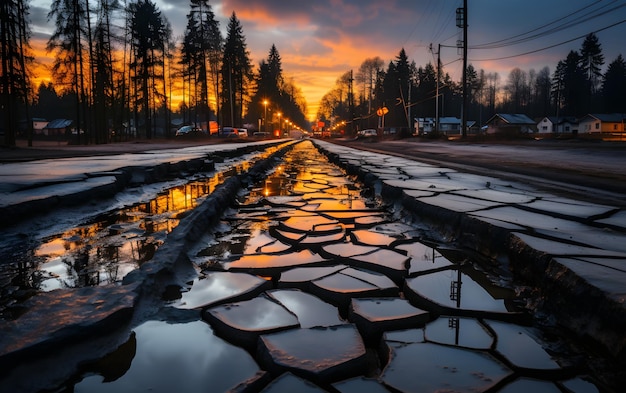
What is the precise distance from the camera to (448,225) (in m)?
3.31

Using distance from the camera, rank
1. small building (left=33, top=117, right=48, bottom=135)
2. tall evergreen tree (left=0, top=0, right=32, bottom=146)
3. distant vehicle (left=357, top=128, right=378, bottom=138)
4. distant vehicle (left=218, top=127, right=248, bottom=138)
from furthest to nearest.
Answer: small building (left=33, top=117, right=48, bottom=135) → distant vehicle (left=357, top=128, right=378, bottom=138) → distant vehicle (left=218, top=127, right=248, bottom=138) → tall evergreen tree (left=0, top=0, right=32, bottom=146)

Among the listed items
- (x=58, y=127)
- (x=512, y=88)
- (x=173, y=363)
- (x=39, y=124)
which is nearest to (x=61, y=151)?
(x=173, y=363)

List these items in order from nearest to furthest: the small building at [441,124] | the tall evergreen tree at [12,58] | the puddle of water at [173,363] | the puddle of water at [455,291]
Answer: the puddle of water at [173,363] < the puddle of water at [455,291] < the tall evergreen tree at [12,58] < the small building at [441,124]

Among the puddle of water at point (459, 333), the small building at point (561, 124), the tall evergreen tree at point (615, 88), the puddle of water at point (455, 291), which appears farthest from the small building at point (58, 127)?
the tall evergreen tree at point (615, 88)

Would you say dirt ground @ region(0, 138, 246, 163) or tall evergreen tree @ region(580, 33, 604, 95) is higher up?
tall evergreen tree @ region(580, 33, 604, 95)

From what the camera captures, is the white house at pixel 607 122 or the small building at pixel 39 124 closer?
the white house at pixel 607 122

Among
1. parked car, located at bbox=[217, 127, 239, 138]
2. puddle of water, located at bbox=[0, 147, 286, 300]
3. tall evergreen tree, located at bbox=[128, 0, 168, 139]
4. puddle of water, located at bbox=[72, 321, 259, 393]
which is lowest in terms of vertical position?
puddle of water, located at bbox=[72, 321, 259, 393]

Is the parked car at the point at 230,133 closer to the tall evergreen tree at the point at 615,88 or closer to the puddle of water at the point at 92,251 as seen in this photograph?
the puddle of water at the point at 92,251

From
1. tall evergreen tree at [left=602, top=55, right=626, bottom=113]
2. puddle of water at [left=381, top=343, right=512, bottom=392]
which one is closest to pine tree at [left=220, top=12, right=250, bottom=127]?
puddle of water at [left=381, top=343, right=512, bottom=392]

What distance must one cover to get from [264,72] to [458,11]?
151 feet

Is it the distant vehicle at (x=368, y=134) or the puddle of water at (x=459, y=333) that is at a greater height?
the distant vehicle at (x=368, y=134)

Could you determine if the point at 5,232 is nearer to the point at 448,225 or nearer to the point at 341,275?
the point at 341,275

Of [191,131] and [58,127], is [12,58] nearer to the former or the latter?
[191,131]

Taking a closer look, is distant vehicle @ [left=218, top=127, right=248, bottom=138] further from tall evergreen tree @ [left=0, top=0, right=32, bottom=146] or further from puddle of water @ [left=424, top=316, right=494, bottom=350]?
puddle of water @ [left=424, top=316, right=494, bottom=350]
